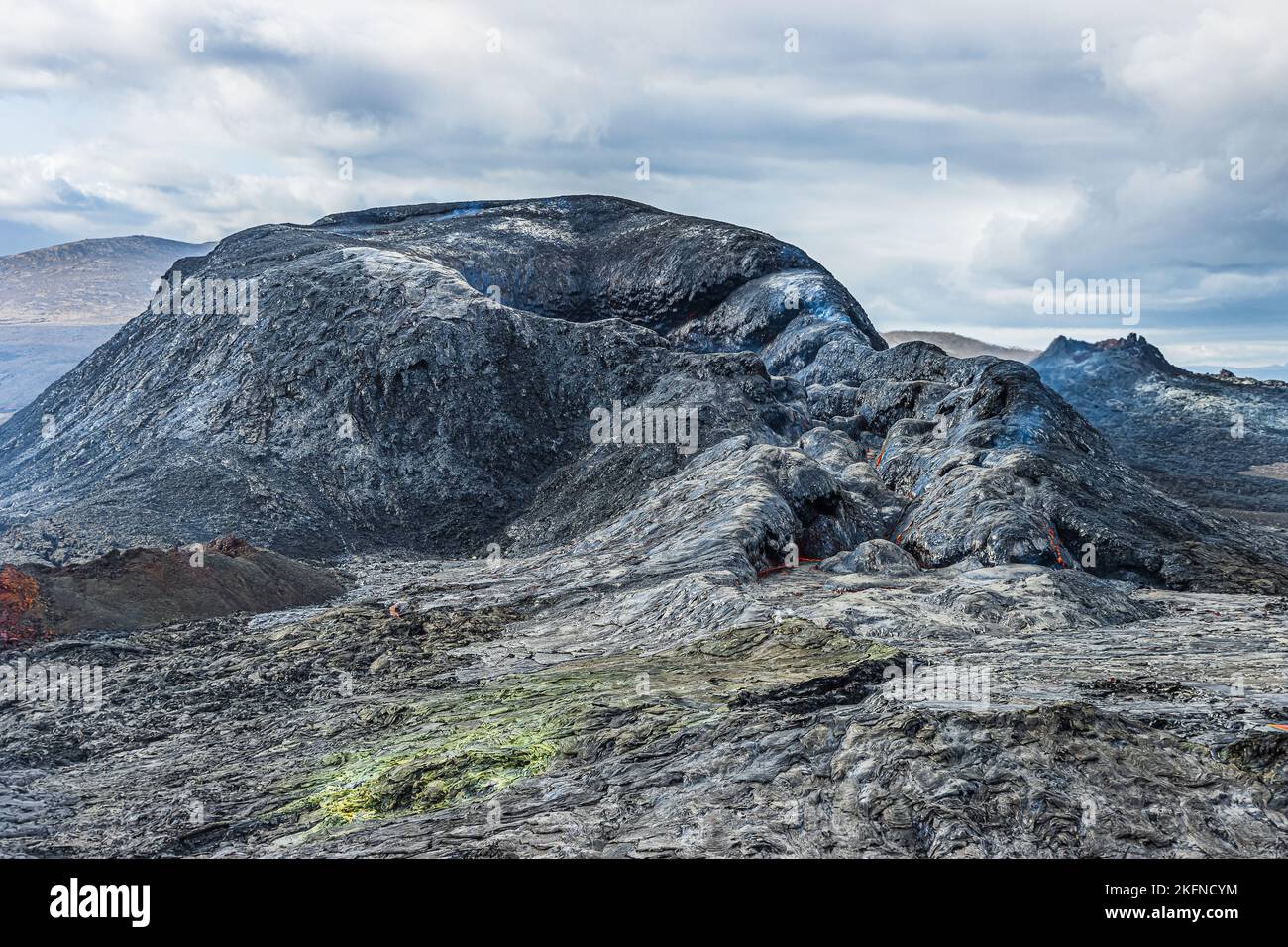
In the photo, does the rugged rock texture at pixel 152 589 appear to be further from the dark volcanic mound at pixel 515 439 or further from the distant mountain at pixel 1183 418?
the distant mountain at pixel 1183 418

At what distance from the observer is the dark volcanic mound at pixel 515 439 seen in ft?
92.8

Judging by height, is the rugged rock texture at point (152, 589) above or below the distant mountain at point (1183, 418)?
below

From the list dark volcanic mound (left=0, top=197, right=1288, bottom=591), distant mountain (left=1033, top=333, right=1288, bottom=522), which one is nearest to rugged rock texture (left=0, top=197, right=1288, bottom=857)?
dark volcanic mound (left=0, top=197, right=1288, bottom=591)

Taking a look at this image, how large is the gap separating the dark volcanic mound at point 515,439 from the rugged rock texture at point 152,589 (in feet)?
20.1

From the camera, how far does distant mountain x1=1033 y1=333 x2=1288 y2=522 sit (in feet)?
181

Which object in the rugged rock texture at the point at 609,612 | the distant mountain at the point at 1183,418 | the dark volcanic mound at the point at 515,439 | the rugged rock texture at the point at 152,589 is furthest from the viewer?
the distant mountain at the point at 1183,418

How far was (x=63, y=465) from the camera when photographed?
154ft

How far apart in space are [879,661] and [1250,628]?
8753 mm

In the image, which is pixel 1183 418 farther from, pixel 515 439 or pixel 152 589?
pixel 152 589

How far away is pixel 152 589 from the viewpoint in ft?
84.4

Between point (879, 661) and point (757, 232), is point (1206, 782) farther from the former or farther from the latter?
point (757, 232)

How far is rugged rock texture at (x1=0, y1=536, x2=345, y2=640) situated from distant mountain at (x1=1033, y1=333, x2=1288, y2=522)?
42.4 m

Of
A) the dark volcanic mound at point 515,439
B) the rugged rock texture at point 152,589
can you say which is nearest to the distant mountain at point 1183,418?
the dark volcanic mound at point 515,439

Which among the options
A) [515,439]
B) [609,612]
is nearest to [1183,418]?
[515,439]
